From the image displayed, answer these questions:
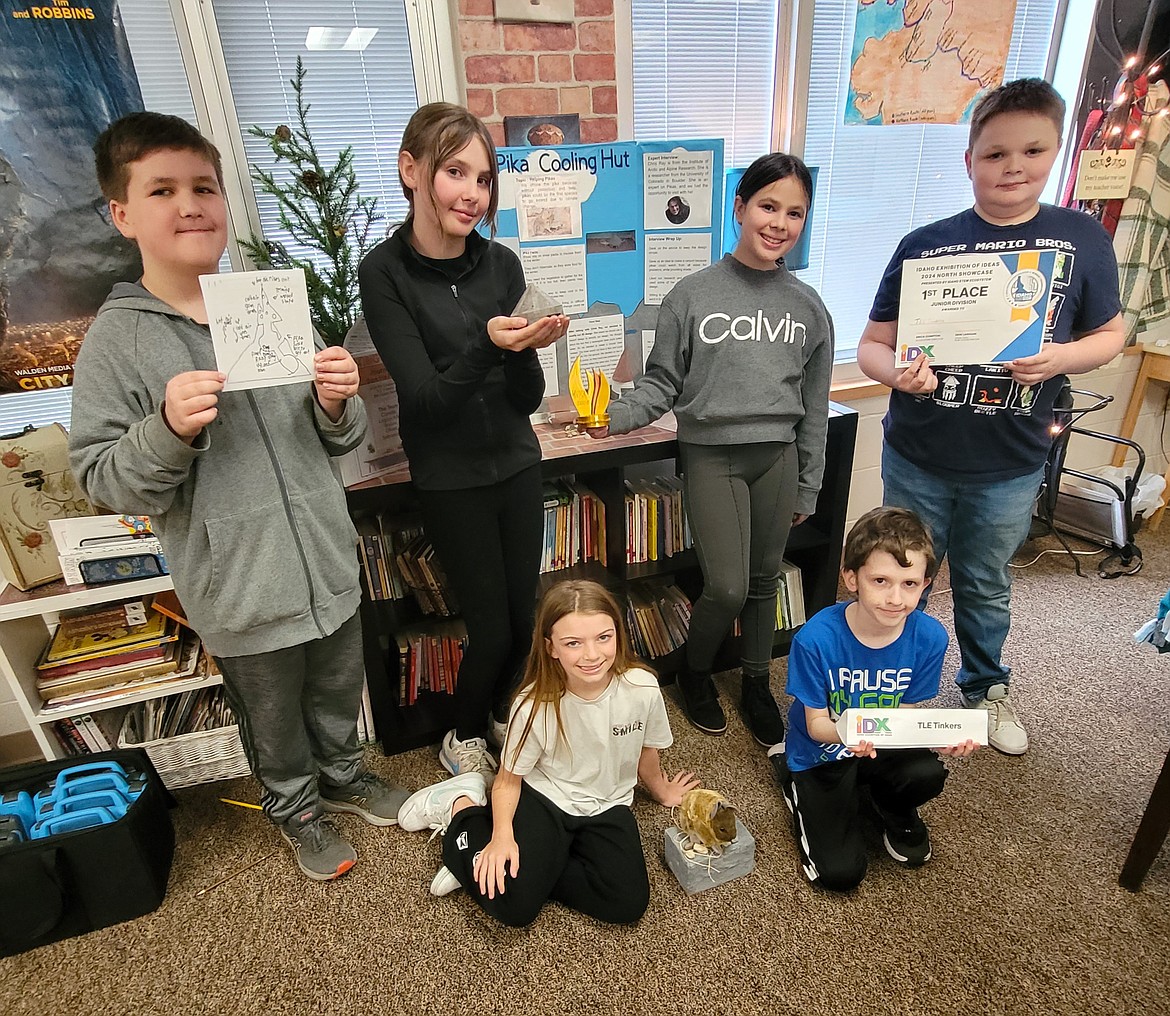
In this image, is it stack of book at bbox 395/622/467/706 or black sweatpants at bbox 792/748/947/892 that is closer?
black sweatpants at bbox 792/748/947/892

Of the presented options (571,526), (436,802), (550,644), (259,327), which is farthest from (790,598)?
(259,327)

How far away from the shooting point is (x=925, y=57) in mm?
2311

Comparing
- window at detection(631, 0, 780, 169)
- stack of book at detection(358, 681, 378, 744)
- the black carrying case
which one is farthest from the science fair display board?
the black carrying case

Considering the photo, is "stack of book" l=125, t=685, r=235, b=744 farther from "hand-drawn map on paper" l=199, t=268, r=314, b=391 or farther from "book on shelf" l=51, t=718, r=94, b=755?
"hand-drawn map on paper" l=199, t=268, r=314, b=391

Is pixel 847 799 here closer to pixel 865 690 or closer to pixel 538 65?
pixel 865 690

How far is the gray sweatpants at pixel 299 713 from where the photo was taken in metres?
1.38

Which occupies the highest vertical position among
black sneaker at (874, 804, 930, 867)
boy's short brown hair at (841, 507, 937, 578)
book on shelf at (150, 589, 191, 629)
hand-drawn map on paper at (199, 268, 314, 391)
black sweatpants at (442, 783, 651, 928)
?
hand-drawn map on paper at (199, 268, 314, 391)

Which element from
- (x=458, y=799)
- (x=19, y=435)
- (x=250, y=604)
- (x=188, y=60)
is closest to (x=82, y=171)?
(x=188, y=60)

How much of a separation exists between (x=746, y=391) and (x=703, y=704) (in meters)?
0.90

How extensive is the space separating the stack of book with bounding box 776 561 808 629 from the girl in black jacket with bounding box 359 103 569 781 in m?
0.91

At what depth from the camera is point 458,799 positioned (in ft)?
5.19

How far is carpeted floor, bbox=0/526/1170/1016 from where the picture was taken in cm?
129

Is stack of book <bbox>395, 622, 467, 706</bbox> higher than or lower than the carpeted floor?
higher

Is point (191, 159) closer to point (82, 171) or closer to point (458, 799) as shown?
point (82, 171)
